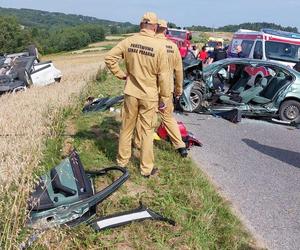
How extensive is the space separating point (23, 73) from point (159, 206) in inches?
418

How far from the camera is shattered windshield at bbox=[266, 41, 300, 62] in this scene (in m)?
16.7

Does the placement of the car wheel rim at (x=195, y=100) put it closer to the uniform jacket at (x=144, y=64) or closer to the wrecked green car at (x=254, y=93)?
the wrecked green car at (x=254, y=93)

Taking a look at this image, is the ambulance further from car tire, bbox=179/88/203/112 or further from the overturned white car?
the overturned white car

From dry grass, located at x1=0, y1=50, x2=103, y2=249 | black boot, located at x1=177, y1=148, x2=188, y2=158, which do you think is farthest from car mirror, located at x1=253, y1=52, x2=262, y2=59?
black boot, located at x1=177, y1=148, x2=188, y2=158

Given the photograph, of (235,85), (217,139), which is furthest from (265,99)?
(217,139)

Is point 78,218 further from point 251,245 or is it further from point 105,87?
point 105,87

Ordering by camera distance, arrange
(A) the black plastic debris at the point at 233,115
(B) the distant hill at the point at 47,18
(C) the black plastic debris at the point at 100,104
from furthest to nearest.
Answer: (B) the distant hill at the point at 47,18
(A) the black plastic debris at the point at 233,115
(C) the black plastic debris at the point at 100,104

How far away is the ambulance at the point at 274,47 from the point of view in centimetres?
1661

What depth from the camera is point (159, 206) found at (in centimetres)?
471

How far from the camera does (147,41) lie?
16.8 feet

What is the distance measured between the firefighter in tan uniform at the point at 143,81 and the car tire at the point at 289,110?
5.52 m

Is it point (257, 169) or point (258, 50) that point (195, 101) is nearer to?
point (257, 169)

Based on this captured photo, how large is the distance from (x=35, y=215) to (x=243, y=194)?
2.70m

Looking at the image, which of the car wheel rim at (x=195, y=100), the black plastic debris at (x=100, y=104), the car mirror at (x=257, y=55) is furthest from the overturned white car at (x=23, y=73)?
the car mirror at (x=257, y=55)
